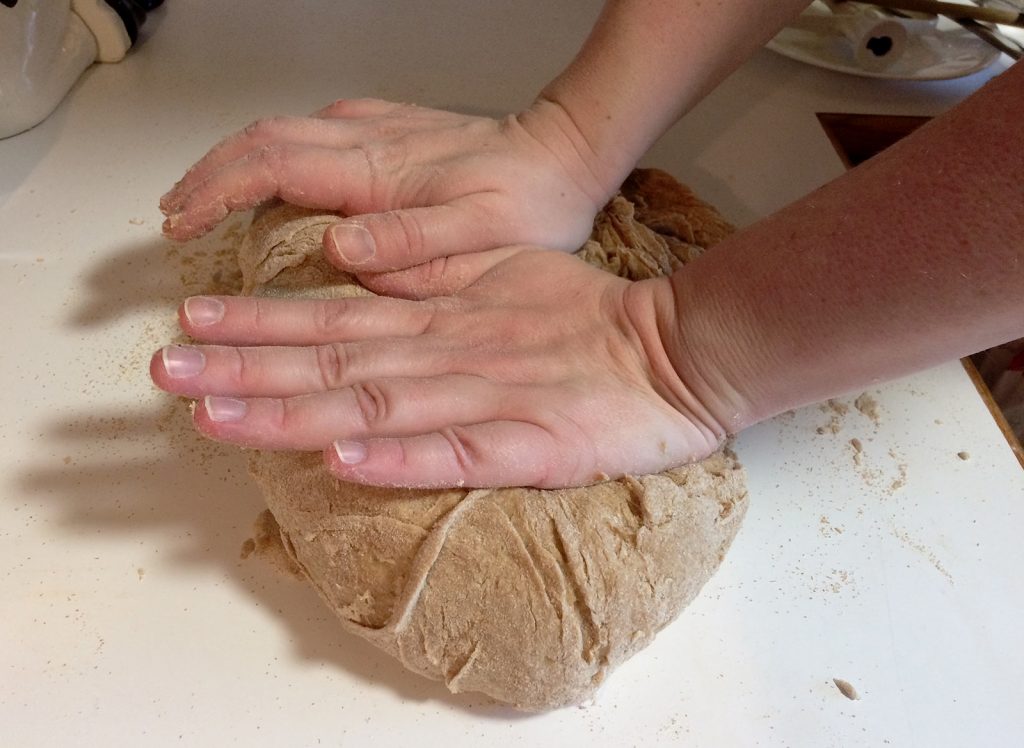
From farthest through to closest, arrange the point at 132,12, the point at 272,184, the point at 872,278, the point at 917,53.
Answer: the point at 917,53 → the point at 132,12 → the point at 272,184 → the point at 872,278

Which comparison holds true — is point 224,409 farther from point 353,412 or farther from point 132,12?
point 132,12

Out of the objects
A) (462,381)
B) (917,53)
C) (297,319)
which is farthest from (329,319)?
(917,53)

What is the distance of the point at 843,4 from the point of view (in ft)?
4.77

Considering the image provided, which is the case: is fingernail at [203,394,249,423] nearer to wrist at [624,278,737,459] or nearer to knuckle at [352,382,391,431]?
knuckle at [352,382,391,431]

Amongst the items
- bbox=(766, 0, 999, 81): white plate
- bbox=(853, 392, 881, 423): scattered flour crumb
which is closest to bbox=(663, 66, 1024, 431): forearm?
bbox=(853, 392, 881, 423): scattered flour crumb

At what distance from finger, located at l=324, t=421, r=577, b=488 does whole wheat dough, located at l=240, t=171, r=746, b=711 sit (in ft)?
0.07

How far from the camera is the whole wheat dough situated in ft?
2.26

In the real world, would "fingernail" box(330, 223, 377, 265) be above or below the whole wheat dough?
above

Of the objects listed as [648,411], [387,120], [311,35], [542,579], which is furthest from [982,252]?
[311,35]

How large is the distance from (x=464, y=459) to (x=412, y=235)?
0.25 m

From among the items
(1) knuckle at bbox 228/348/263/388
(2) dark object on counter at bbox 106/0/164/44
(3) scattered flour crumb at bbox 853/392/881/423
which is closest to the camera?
(1) knuckle at bbox 228/348/263/388

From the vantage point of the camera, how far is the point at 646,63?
0.92 m

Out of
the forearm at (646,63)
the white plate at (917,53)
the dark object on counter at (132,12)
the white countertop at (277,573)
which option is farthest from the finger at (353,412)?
the white plate at (917,53)

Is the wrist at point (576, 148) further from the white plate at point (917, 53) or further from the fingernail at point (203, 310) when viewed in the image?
the white plate at point (917, 53)
